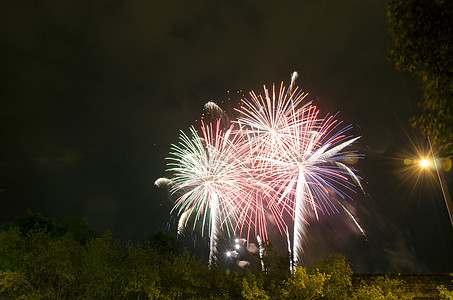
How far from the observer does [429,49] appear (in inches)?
265

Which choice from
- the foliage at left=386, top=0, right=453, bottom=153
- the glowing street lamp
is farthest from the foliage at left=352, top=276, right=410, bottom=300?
the foliage at left=386, top=0, right=453, bottom=153

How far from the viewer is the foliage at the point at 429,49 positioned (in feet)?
21.3

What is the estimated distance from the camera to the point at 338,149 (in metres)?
20.0

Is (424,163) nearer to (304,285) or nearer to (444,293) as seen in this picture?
(304,285)

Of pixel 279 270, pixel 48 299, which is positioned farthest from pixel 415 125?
pixel 48 299

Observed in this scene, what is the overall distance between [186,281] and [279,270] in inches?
193

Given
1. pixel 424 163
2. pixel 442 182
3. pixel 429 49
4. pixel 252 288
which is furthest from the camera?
pixel 252 288

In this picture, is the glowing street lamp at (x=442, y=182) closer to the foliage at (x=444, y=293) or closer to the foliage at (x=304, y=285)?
the foliage at (x=304, y=285)

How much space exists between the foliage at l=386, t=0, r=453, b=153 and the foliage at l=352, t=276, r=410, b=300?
10403mm

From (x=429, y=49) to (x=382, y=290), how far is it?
1331cm

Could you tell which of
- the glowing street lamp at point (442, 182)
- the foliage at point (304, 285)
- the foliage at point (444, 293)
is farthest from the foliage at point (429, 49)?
the foliage at point (444, 293)

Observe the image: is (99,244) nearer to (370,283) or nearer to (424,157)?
(370,283)

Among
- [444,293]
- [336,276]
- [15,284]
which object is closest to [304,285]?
[336,276]

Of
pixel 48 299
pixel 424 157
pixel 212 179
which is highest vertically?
pixel 212 179
